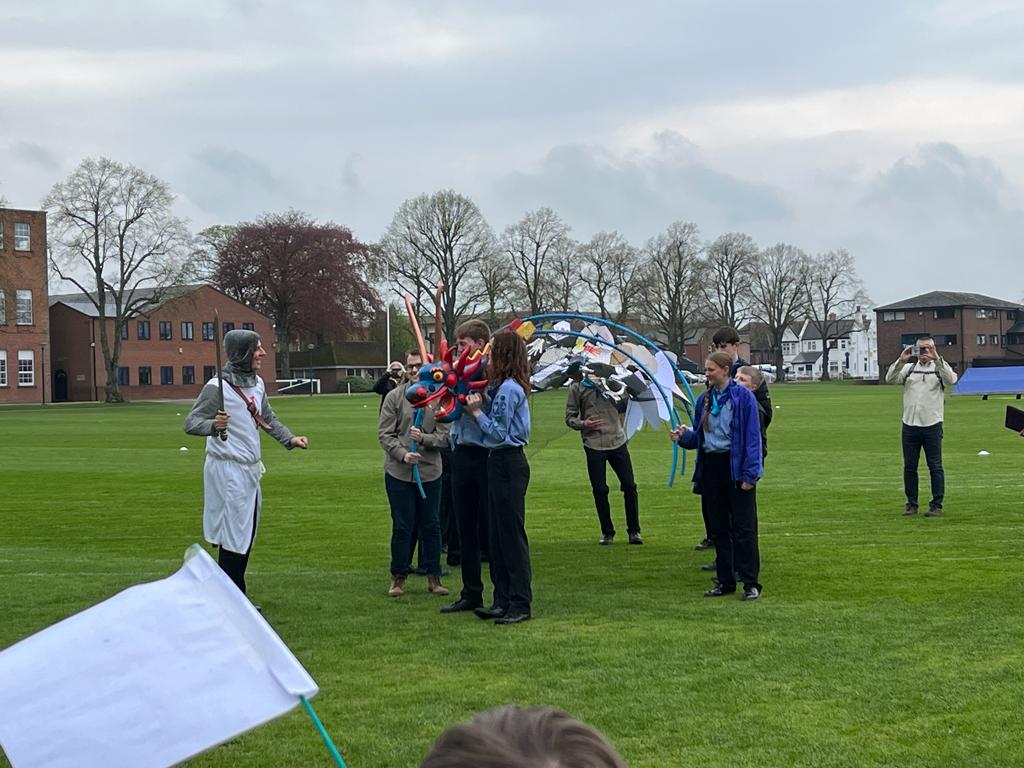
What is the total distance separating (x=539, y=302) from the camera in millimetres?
95062

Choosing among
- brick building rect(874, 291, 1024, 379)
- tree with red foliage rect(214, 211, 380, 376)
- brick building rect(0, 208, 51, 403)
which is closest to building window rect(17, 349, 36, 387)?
brick building rect(0, 208, 51, 403)

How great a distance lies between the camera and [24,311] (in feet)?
275

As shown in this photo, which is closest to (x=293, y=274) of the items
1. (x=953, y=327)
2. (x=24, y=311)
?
(x=24, y=311)

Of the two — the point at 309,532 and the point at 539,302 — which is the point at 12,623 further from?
the point at 539,302

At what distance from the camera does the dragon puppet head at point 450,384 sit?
30.8 feet

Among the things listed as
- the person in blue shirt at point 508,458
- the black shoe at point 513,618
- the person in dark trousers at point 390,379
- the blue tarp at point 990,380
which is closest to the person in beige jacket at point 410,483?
the person in dark trousers at point 390,379

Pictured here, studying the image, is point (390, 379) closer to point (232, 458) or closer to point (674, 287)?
point (232, 458)

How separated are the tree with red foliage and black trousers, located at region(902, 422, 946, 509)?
88.6 m

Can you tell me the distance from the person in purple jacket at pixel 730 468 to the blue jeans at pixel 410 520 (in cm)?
224

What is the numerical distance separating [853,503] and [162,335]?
86123mm

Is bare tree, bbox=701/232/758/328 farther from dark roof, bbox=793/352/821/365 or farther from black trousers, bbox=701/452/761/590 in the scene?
black trousers, bbox=701/452/761/590

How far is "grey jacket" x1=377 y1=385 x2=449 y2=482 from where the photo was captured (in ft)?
33.9

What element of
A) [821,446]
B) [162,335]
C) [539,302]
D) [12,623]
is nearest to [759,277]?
[539,302]

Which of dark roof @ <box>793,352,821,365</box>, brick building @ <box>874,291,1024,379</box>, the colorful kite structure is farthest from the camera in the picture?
dark roof @ <box>793,352,821,365</box>
